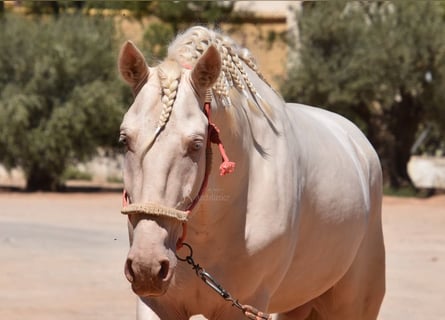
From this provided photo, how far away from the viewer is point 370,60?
27391mm

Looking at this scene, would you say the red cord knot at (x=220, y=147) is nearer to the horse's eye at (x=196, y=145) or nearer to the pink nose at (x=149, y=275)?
the horse's eye at (x=196, y=145)

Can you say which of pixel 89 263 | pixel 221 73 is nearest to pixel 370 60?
pixel 89 263

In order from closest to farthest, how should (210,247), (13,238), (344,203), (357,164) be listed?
1. (210,247)
2. (344,203)
3. (357,164)
4. (13,238)

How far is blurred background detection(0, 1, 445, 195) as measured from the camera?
2550 cm

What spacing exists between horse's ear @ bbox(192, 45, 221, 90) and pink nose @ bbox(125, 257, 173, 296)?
767mm

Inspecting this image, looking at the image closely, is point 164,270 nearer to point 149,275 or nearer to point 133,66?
point 149,275

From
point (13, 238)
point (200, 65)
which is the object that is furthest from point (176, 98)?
point (13, 238)

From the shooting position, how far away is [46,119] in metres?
25.8

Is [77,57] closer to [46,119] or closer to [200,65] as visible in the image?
[46,119]

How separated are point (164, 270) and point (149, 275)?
0.08m

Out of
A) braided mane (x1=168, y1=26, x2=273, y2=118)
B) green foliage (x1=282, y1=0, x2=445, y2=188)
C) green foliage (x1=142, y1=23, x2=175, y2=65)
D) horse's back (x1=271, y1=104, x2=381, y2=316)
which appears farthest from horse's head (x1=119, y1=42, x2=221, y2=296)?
green foliage (x1=142, y1=23, x2=175, y2=65)

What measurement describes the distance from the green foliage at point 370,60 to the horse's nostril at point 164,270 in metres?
23.2

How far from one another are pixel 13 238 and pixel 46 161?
35.9ft

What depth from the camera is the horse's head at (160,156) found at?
405 centimetres
